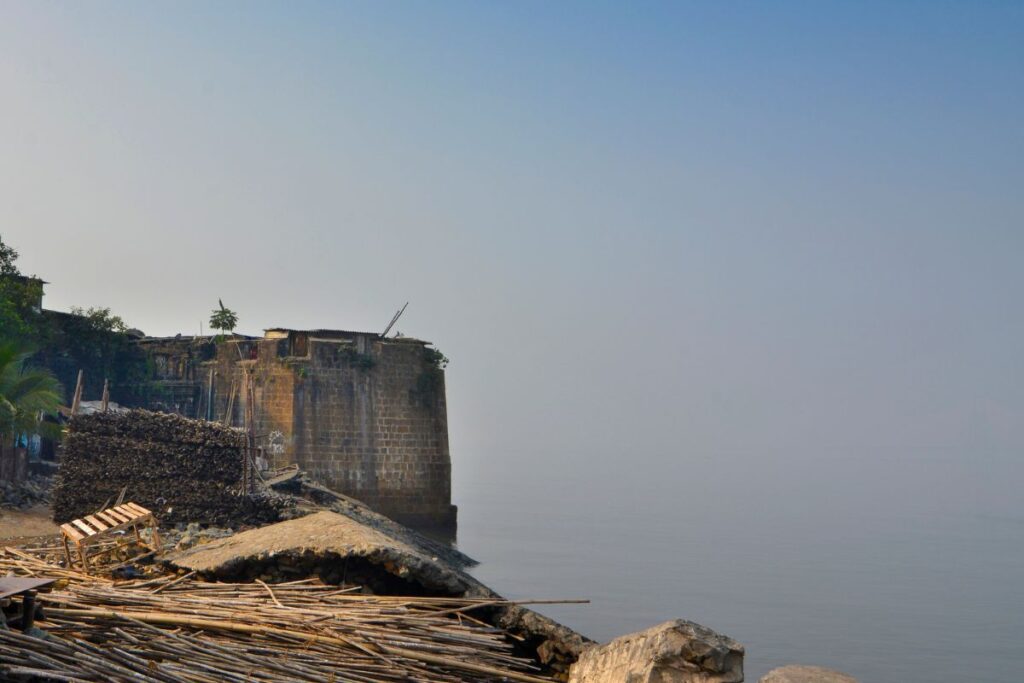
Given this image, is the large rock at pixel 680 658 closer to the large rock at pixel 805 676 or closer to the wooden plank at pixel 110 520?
the large rock at pixel 805 676

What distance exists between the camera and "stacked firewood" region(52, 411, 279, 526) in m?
18.3

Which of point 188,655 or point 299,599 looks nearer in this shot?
point 188,655

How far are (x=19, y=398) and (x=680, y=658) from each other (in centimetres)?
1780

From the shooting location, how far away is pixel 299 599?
957cm

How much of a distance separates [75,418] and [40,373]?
5.03 metres

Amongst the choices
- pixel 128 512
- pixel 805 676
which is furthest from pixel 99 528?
pixel 805 676

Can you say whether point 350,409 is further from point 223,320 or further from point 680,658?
point 680,658

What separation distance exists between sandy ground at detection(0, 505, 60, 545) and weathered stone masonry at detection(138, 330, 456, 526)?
10216 mm

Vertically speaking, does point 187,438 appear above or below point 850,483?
below

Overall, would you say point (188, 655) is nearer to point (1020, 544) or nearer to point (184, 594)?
point (184, 594)

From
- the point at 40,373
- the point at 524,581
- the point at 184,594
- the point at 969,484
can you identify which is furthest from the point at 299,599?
the point at 969,484

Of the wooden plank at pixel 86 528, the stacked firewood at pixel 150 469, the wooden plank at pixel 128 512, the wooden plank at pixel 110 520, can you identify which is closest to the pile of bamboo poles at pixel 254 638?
the wooden plank at pixel 86 528

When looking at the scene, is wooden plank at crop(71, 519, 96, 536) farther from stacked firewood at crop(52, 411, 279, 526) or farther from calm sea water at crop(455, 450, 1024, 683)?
calm sea water at crop(455, 450, 1024, 683)

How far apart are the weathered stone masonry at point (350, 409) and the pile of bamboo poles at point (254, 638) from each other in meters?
20.4
